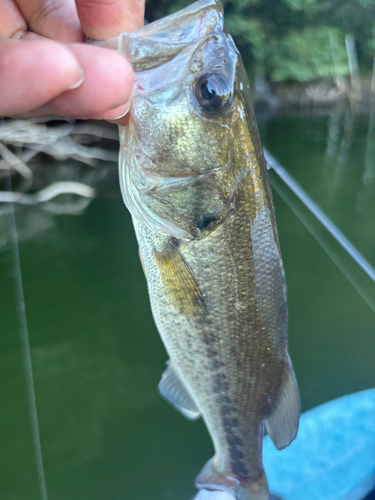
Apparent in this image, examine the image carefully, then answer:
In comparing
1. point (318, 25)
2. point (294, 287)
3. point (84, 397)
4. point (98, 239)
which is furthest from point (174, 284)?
point (318, 25)

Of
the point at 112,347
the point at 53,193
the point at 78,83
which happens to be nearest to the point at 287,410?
the point at 78,83

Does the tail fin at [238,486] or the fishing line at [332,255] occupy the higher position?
the tail fin at [238,486]

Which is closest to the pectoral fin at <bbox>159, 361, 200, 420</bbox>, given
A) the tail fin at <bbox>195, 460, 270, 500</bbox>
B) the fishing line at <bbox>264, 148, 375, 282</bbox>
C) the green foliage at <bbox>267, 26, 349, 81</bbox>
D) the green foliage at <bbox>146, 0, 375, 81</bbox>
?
the tail fin at <bbox>195, 460, 270, 500</bbox>

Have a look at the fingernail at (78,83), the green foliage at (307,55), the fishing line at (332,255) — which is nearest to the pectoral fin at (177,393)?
the fingernail at (78,83)

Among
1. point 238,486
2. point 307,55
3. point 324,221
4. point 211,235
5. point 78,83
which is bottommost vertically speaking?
point 307,55

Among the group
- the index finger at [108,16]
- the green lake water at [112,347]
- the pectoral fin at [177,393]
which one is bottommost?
the green lake water at [112,347]

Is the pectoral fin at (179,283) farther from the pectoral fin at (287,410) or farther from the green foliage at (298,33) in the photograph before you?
the green foliage at (298,33)

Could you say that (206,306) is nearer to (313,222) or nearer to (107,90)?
(107,90)

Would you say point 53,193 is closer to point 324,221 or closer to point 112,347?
point 112,347
